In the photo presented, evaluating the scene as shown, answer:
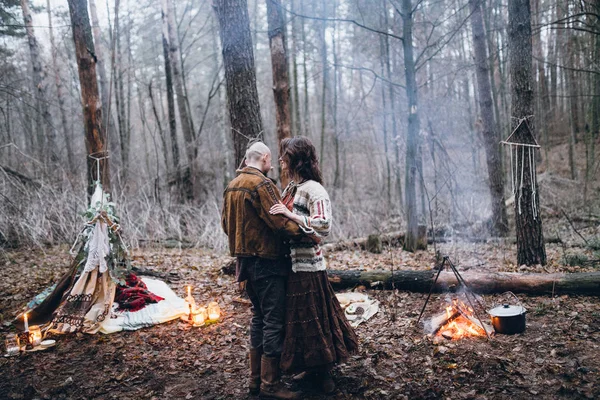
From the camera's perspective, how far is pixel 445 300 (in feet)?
17.4

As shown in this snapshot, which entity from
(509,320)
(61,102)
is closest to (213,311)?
(509,320)

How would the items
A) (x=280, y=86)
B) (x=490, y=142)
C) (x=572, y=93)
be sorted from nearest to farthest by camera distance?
(x=280, y=86) → (x=490, y=142) → (x=572, y=93)

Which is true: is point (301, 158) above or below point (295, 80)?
below

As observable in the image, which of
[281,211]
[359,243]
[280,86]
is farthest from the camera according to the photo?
[359,243]

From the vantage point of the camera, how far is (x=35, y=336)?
15.0 feet

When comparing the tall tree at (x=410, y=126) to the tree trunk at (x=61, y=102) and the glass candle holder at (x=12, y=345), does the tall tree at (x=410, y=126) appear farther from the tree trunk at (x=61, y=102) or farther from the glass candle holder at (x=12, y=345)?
the tree trunk at (x=61, y=102)

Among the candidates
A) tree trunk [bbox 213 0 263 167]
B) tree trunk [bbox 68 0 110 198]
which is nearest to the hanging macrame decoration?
tree trunk [bbox 213 0 263 167]

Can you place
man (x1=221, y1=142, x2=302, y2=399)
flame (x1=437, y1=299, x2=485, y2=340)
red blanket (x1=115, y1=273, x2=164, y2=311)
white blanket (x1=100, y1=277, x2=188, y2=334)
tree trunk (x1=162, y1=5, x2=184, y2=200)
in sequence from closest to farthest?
man (x1=221, y1=142, x2=302, y2=399), flame (x1=437, y1=299, x2=485, y2=340), white blanket (x1=100, y1=277, x2=188, y2=334), red blanket (x1=115, y1=273, x2=164, y2=311), tree trunk (x1=162, y1=5, x2=184, y2=200)

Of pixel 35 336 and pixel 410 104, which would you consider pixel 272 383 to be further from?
pixel 410 104

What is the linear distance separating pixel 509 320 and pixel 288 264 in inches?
91.5

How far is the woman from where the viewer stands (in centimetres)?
332

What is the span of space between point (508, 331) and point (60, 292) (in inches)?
193

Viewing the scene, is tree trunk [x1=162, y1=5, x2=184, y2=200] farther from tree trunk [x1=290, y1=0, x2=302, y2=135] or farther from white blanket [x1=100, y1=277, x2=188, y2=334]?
white blanket [x1=100, y1=277, x2=188, y2=334]

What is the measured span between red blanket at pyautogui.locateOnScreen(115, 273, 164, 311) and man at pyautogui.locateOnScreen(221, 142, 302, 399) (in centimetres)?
233
